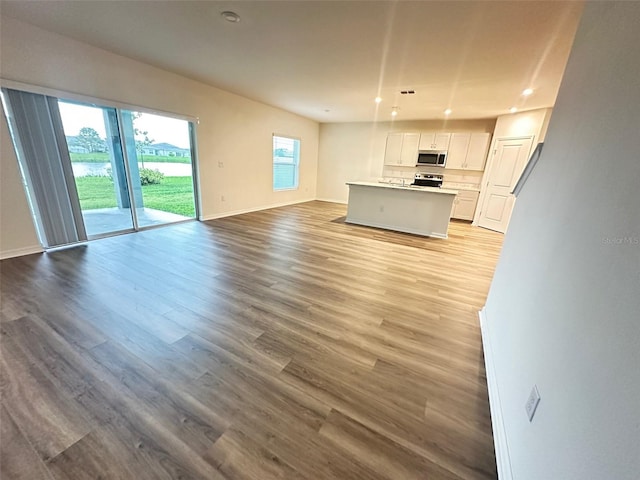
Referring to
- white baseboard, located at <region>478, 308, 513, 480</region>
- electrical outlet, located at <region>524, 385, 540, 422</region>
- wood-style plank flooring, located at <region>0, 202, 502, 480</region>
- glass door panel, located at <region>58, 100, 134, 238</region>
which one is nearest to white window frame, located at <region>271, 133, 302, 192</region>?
glass door panel, located at <region>58, 100, 134, 238</region>

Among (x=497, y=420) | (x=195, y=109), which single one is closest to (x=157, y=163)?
(x=195, y=109)

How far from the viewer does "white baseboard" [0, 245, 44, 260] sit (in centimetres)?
304

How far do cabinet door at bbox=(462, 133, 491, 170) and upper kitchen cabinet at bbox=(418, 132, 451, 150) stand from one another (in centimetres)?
58

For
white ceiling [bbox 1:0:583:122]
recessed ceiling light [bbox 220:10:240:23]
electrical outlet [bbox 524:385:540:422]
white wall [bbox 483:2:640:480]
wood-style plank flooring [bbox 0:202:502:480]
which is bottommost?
wood-style plank flooring [bbox 0:202:502:480]

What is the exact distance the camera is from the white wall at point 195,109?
291 centimetres

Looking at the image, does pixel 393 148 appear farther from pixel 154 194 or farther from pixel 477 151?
pixel 154 194

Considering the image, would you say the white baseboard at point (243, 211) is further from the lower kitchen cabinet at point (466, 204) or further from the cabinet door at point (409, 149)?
the lower kitchen cabinet at point (466, 204)

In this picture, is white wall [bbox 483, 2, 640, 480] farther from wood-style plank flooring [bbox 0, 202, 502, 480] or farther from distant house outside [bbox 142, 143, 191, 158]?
distant house outside [bbox 142, 143, 191, 158]

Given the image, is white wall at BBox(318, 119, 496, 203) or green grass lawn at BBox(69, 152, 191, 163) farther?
white wall at BBox(318, 119, 496, 203)

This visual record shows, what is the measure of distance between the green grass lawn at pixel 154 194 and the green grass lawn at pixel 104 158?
0.27m

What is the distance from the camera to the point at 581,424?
2.35ft

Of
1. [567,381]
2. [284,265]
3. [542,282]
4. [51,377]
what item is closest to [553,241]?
[542,282]

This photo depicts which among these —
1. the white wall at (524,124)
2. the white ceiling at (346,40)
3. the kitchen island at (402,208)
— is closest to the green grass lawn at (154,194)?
the white ceiling at (346,40)

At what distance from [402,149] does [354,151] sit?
1542 mm
